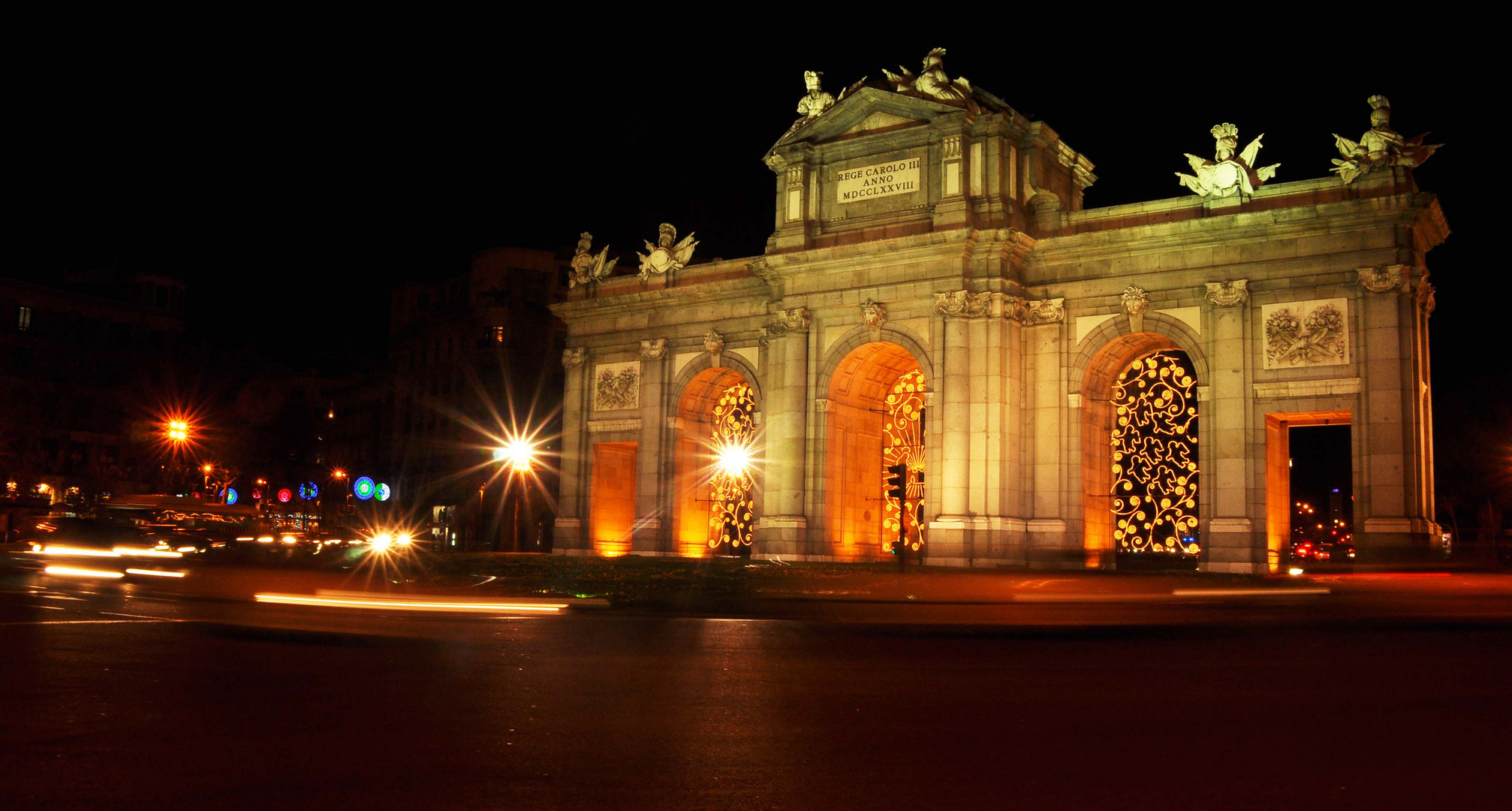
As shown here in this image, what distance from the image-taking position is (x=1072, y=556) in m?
35.2

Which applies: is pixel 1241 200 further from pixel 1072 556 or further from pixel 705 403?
pixel 705 403

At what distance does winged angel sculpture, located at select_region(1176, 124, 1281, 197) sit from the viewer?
112 ft

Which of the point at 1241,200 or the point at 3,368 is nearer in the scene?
the point at 1241,200

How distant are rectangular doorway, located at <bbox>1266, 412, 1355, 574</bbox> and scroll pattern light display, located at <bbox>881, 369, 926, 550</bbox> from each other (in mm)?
10770

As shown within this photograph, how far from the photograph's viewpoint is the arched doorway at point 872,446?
3912 cm

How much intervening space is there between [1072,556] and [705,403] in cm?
1474

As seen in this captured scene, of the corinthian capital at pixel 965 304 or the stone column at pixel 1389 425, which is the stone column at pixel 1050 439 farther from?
the stone column at pixel 1389 425

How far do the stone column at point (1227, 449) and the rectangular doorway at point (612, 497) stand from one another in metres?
19.9

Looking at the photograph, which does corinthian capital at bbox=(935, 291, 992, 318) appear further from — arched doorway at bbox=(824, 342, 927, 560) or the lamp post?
the lamp post

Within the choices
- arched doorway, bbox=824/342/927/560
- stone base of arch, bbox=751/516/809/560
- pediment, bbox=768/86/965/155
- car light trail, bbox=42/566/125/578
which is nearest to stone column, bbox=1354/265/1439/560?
arched doorway, bbox=824/342/927/560

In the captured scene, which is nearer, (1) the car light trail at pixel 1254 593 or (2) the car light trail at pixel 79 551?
(1) the car light trail at pixel 1254 593

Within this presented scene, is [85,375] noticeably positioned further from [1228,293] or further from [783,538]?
[1228,293]

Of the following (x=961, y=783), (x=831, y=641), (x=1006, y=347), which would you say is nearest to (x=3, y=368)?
(x=1006, y=347)

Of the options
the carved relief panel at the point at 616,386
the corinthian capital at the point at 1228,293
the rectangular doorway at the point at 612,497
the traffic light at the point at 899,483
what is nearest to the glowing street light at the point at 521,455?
the rectangular doorway at the point at 612,497
